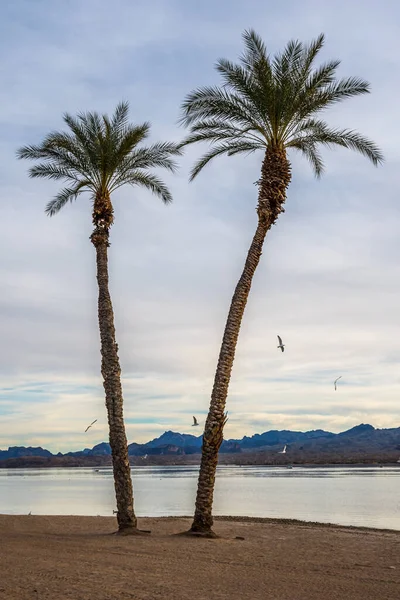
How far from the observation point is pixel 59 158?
72.6ft

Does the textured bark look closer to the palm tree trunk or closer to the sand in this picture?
the sand

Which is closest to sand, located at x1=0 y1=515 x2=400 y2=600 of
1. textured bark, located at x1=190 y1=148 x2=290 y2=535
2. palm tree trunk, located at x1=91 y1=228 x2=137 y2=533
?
palm tree trunk, located at x1=91 y1=228 x2=137 y2=533

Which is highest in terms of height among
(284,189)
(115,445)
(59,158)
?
(59,158)

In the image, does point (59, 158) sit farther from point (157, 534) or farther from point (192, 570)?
point (192, 570)

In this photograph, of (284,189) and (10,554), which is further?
(284,189)

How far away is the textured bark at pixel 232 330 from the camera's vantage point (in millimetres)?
18688

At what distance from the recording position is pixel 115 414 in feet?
64.4

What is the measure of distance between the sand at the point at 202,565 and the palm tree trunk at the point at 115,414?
0.79 m

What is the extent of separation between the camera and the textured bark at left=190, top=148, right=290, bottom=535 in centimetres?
1869

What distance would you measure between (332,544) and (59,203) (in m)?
13.9

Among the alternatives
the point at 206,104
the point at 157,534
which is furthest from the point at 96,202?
the point at 157,534

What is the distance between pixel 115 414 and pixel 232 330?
12.5 feet

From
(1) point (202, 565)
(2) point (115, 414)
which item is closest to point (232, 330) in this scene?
(2) point (115, 414)

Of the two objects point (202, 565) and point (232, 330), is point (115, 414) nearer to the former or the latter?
point (232, 330)
